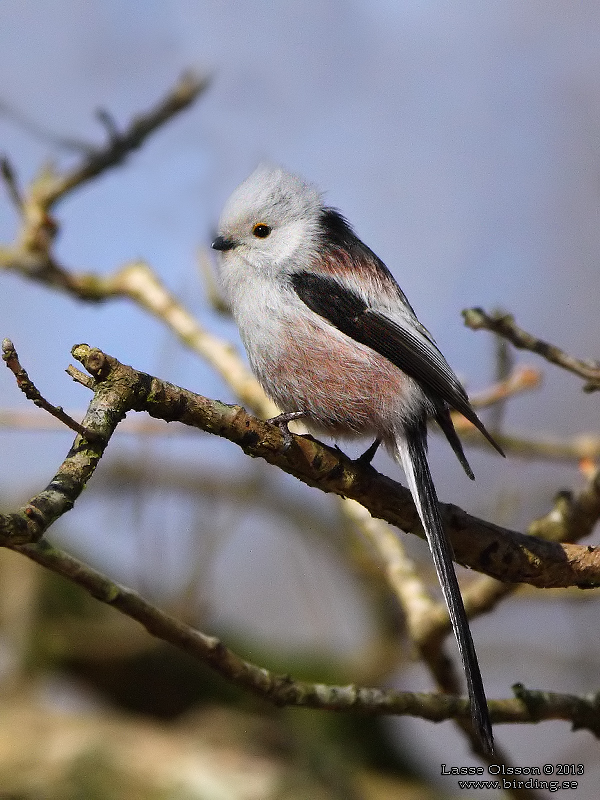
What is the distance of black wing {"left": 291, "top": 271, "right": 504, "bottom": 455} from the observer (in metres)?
2.61

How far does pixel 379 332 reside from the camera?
2668 mm

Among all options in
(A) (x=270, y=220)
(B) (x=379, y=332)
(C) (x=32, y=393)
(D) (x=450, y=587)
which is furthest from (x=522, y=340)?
(C) (x=32, y=393)

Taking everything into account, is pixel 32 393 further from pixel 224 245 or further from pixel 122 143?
pixel 122 143

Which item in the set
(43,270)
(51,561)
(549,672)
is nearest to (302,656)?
(549,672)

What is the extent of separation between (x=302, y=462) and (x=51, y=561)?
0.66m

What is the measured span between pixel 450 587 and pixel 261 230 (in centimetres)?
145

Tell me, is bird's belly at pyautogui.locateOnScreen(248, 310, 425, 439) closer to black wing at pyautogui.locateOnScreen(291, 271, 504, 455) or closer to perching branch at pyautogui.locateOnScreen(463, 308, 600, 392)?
black wing at pyautogui.locateOnScreen(291, 271, 504, 455)

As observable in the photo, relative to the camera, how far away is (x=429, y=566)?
13.6 ft

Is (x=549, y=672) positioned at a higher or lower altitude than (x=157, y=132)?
lower

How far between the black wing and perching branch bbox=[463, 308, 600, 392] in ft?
0.57

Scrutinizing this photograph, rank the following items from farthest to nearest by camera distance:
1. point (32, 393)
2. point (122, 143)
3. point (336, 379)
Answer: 1. point (122, 143)
2. point (336, 379)
3. point (32, 393)

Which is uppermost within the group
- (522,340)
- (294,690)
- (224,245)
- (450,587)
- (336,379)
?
(224,245)

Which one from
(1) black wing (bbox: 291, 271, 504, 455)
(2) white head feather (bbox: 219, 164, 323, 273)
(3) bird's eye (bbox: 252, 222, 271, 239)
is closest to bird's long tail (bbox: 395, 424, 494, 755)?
(1) black wing (bbox: 291, 271, 504, 455)

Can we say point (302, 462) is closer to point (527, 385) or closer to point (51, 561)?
point (51, 561)
